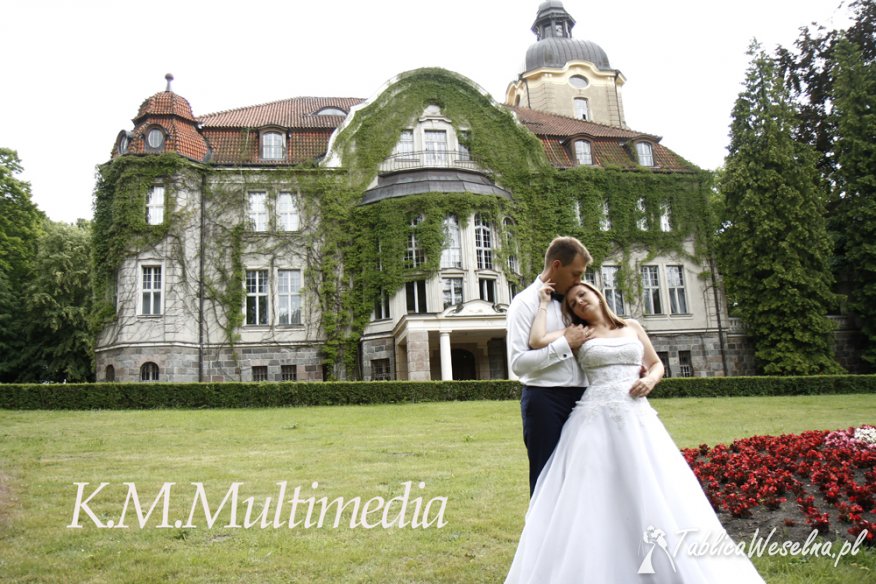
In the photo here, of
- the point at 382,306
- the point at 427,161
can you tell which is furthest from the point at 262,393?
the point at 427,161

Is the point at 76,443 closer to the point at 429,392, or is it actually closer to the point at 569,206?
the point at 429,392

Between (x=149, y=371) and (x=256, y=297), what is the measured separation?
4787 millimetres

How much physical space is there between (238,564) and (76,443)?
25.5 feet

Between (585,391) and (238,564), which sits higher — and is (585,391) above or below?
above

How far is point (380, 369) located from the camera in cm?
2552

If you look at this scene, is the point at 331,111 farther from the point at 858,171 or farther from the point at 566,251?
the point at 566,251

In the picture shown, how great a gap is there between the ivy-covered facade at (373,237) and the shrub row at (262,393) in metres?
3.82

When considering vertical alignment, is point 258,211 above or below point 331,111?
below

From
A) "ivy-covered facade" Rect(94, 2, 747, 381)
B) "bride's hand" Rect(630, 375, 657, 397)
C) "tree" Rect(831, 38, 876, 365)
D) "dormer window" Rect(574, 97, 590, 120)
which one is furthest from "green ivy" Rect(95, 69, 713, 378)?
"bride's hand" Rect(630, 375, 657, 397)

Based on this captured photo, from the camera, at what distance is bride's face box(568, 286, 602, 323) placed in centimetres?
443

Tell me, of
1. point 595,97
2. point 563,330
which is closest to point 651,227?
point 595,97

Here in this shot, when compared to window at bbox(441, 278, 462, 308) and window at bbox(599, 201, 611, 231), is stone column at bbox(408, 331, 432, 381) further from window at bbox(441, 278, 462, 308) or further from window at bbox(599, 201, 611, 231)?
window at bbox(599, 201, 611, 231)

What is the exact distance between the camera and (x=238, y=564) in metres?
5.01

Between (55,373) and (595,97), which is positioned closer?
(55,373)
